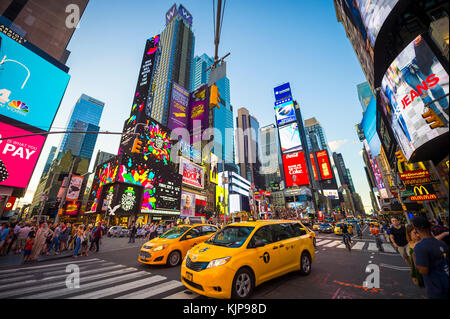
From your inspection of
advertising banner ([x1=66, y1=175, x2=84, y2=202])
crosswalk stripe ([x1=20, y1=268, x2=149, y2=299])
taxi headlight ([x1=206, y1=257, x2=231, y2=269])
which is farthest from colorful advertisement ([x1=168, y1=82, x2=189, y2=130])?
taxi headlight ([x1=206, y1=257, x2=231, y2=269])

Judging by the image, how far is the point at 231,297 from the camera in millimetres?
3840

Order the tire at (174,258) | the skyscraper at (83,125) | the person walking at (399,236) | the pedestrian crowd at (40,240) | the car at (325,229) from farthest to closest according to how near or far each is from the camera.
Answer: the skyscraper at (83,125)
the car at (325,229)
the pedestrian crowd at (40,240)
the tire at (174,258)
the person walking at (399,236)

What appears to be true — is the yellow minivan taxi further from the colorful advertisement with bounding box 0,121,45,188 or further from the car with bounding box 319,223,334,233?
the colorful advertisement with bounding box 0,121,45,188

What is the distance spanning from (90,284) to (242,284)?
16.6 feet

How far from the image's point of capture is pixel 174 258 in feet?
25.9

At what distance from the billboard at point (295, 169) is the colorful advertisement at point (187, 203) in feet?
107

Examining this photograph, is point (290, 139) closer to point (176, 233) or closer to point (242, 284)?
point (176, 233)

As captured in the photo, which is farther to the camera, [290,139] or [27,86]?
[290,139]

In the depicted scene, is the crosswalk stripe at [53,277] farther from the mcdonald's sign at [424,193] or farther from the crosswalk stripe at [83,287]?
the mcdonald's sign at [424,193]

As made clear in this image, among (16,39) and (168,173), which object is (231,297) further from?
(168,173)

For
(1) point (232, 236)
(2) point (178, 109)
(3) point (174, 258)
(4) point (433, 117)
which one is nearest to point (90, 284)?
(3) point (174, 258)

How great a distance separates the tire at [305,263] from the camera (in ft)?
18.9

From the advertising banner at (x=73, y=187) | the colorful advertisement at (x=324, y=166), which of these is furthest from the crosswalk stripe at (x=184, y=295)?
the advertising banner at (x=73, y=187)
